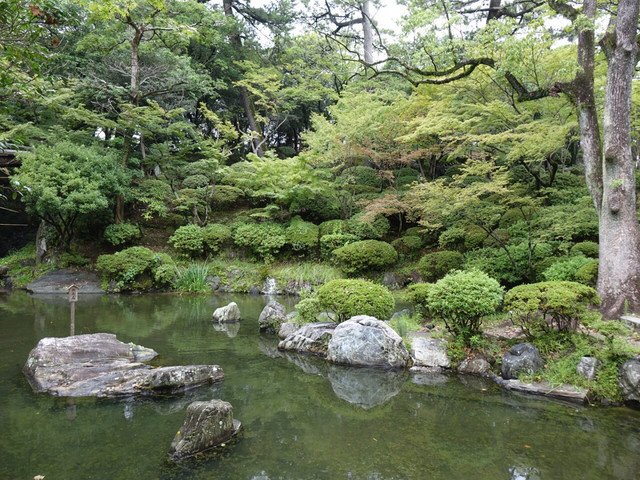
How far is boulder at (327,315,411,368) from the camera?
18.9ft

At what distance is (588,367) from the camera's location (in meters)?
4.60

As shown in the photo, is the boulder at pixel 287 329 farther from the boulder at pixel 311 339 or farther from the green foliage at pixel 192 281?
the green foliage at pixel 192 281

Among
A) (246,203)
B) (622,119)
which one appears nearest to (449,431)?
(622,119)

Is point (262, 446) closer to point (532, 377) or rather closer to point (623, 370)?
point (532, 377)

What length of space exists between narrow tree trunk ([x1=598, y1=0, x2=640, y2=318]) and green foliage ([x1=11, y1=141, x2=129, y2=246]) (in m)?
13.7

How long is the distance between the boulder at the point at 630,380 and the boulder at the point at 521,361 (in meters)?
0.87

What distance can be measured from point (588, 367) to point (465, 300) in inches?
63.9

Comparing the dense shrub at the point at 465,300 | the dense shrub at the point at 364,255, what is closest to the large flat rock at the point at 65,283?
the dense shrub at the point at 364,255

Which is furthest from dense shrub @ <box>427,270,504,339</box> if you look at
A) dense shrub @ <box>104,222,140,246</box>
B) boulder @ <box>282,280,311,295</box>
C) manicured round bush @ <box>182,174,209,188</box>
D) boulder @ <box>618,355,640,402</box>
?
manicured round bush @ <box>182,174,209,188</box>

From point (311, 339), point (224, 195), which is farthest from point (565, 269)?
point (224, 195)

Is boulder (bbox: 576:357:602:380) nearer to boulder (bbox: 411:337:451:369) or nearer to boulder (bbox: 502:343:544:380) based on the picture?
boulder (bbox: 502:343:544:380)

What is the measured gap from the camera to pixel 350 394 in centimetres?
478

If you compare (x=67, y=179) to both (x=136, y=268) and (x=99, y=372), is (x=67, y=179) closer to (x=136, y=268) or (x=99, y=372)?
(x=136, y=268)

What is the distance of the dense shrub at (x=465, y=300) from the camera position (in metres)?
5.41
